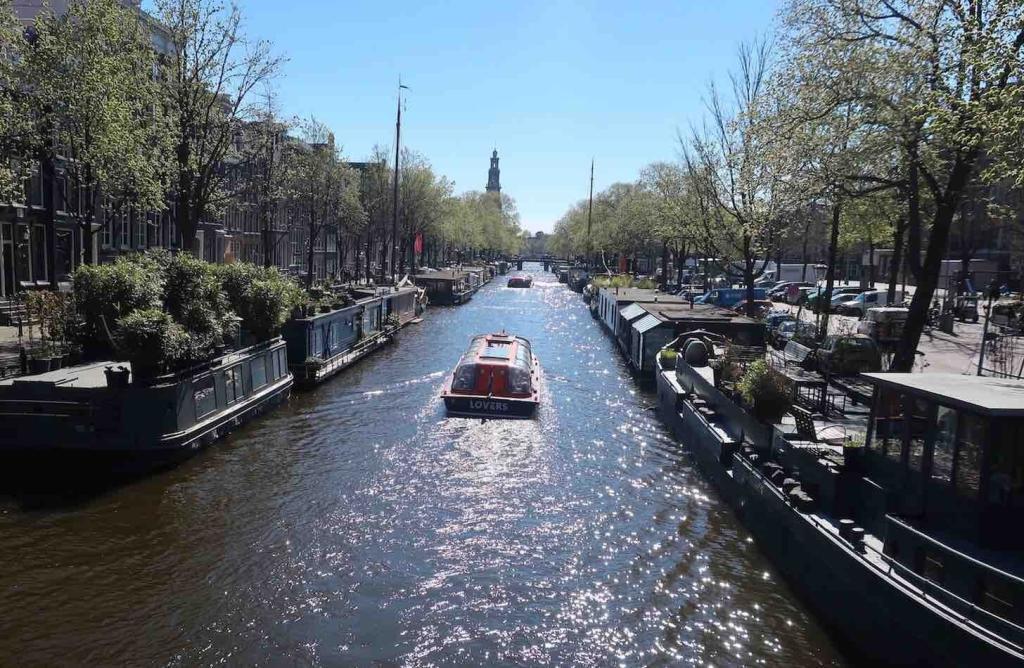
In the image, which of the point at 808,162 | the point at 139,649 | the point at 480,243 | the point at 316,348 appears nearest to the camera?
the point at 139,649

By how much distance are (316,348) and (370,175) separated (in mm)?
44859

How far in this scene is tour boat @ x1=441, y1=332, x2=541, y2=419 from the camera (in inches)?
915

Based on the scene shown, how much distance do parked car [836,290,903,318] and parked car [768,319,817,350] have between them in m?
12.1

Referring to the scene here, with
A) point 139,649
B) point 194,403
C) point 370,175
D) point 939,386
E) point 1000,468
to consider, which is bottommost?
point 139,649

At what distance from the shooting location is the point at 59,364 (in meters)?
18.8

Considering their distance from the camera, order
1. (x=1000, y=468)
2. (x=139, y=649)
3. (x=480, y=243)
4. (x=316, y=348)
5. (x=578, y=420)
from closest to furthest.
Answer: (x=1000, y=468) → (x=139, y=649) → (x=578, y=420) → (x=316, y=348) → (x=480, y=243)

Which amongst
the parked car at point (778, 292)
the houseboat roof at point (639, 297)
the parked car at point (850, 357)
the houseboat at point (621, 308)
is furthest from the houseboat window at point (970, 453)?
the parked car at point (778, 292)

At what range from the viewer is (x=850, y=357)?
926 inches

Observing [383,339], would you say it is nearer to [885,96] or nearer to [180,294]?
[180,294]

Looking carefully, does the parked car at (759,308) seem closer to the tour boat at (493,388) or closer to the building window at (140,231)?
the tour boat at (493,388)

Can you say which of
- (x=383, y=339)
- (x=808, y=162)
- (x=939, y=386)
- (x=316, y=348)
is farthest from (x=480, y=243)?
(x=939, y=386)

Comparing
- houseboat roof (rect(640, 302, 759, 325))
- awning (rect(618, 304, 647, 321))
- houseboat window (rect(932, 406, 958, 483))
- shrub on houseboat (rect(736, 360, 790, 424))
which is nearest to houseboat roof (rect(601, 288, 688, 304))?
awning (rect(618, 304, 647, 321))

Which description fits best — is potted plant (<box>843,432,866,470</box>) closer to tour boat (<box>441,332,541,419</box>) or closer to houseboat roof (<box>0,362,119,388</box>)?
tour boat (<box>441,332,541,419</box>)

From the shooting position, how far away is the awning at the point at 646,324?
31.2 meters
